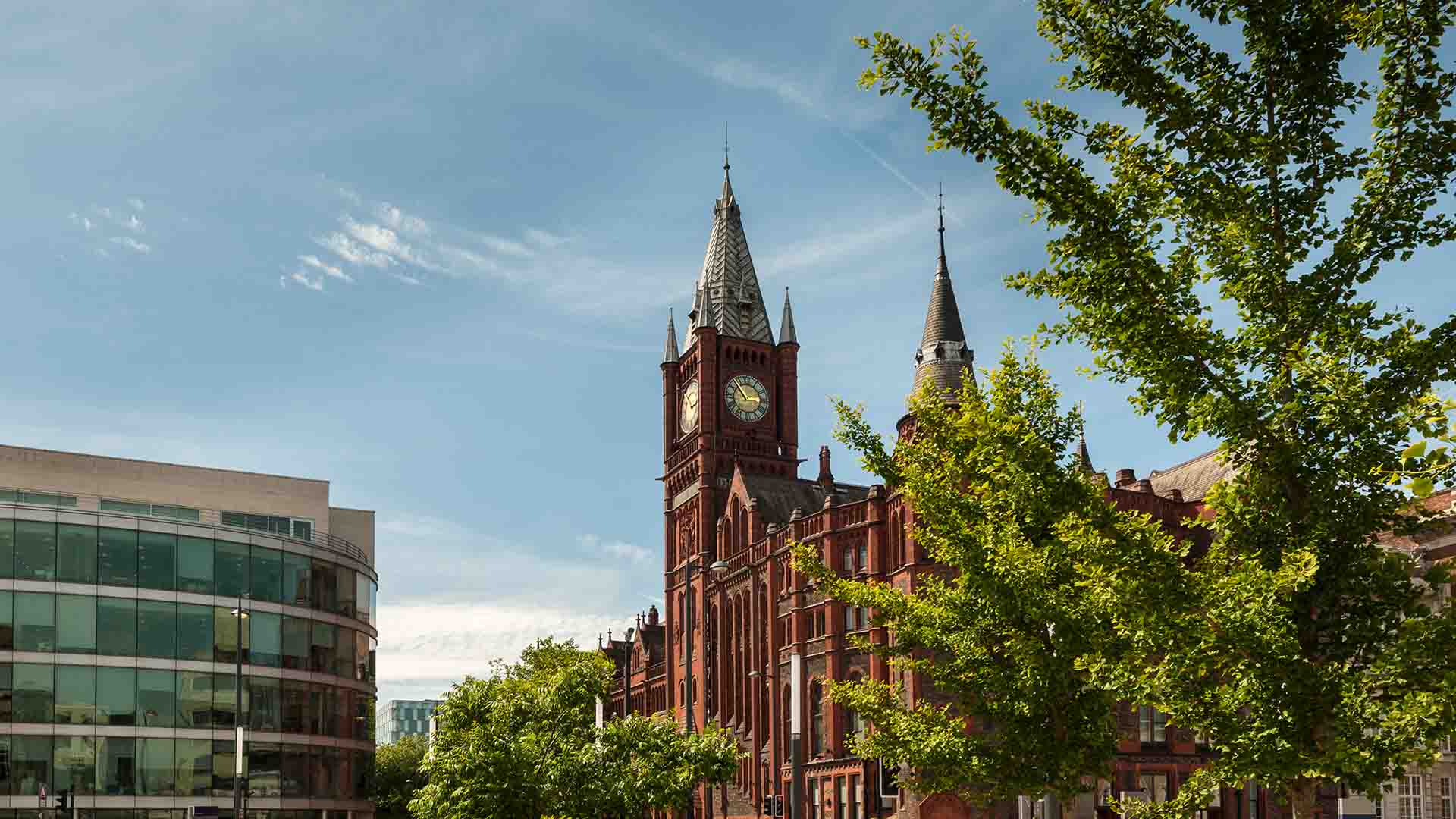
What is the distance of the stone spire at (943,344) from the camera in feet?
234

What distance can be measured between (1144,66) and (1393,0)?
2.23 m

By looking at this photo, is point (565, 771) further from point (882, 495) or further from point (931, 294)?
point (931, 294)

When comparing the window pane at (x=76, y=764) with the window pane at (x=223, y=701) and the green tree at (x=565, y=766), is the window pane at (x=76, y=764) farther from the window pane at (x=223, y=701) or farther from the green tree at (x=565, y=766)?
the green tree at (x=565, y=766)

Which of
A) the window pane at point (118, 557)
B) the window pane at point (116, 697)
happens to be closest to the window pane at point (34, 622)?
the window pane at point (118, 557)

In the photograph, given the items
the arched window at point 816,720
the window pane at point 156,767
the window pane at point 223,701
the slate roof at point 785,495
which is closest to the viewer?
the window pane at point 156,767

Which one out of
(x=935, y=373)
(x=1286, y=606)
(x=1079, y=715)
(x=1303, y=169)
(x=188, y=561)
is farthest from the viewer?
(x=935, y=373)

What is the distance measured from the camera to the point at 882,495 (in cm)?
6725

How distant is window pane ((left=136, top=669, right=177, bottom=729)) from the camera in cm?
6141

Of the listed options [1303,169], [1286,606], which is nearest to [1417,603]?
[1286,606]

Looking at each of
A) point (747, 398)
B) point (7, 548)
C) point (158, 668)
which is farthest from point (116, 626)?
point (747, 398)

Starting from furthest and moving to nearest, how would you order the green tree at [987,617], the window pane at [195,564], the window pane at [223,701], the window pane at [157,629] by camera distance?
1. the window pane at [223,701]
2. the window pane at [195,564]
3. the window pane at [157,629]
4. the green tree at [987,617]

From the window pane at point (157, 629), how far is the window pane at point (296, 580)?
5.77m

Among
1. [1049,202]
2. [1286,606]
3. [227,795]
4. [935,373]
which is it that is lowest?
[227,795]

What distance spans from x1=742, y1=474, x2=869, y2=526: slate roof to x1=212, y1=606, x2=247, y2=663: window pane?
1227 inches
